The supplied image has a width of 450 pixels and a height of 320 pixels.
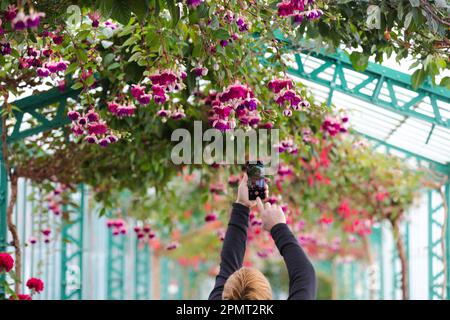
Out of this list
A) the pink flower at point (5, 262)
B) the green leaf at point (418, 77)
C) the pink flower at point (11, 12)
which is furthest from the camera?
the pink flower at point (5, 262)

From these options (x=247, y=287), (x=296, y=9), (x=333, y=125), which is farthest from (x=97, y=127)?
(x=247, y=287)

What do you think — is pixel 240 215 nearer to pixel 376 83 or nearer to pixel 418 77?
pixel 418 77

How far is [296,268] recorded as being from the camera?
9.19 feet

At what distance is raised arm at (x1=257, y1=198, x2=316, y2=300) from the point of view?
9.00 ft

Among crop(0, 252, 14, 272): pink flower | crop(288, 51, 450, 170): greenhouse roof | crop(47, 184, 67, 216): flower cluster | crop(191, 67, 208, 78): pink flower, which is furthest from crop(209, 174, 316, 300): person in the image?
crop(47, 184, 67, 216): flower cluster

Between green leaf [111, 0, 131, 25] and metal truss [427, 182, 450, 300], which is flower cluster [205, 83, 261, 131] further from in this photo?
metal truss [427, 182, 450, 300]

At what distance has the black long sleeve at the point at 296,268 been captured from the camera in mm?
2738

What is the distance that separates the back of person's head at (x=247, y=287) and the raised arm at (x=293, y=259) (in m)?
0.10

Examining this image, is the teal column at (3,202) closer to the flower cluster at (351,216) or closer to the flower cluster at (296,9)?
the flower cluster at (296,9)

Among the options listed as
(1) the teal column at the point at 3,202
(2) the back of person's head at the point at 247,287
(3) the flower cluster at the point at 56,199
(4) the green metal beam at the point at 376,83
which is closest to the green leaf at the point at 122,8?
(2) the back of person's head at the point at 247,287

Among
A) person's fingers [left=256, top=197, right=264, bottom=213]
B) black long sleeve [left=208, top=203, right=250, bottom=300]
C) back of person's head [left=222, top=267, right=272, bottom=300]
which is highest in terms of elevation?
person's fingers [left=256, top=197, right=264, bottom=213]

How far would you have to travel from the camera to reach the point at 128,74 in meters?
5.92

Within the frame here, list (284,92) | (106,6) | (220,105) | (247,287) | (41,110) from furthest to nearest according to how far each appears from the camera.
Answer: (41,110) < (220,105) < (284,92) < (106,6) < (247,287)

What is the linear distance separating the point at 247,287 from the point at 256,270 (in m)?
0.09
